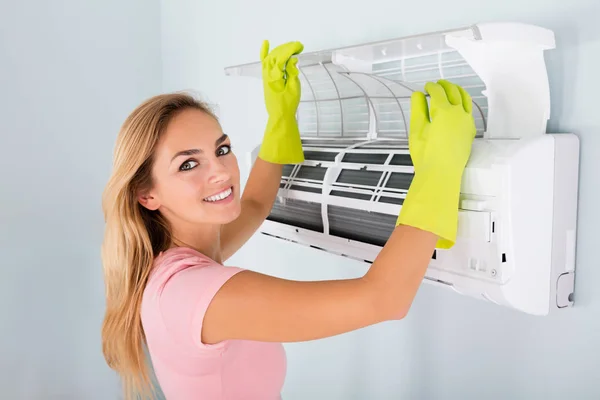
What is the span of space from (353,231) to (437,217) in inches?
12.9

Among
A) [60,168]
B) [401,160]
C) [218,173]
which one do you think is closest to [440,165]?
[401,160]

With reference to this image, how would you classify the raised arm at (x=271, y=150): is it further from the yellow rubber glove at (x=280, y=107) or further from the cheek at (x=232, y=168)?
the cheek at (x=232, y=168)

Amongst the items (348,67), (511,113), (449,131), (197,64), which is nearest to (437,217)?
(449,131)

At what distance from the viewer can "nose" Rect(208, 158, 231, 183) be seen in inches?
44.2

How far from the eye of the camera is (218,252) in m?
1.31

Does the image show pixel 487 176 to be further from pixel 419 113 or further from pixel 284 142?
pixel 284 142

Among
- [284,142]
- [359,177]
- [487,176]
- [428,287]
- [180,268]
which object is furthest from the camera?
[284,142]

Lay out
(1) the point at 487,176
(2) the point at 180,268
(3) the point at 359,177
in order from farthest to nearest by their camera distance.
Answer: (3) the point at 359,177, (2) the point at 180,268, (1) the point at 487,176

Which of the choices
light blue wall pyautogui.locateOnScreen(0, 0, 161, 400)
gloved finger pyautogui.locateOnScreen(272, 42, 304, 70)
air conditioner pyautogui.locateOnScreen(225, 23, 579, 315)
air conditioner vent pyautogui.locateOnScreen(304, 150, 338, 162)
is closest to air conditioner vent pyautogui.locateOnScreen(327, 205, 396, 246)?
air conditioner pyautogui.locateOnScreen(225, 23, 579, 315)

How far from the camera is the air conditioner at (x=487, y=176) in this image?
0.93m

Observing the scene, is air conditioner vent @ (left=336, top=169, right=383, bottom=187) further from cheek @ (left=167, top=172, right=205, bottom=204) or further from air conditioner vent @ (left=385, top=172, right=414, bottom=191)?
cheek @ (left=167, top=172, right=205, bottom=204)

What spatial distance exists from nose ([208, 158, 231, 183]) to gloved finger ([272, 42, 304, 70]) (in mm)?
280

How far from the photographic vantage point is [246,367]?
3.80 ft

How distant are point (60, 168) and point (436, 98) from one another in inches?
66.7
